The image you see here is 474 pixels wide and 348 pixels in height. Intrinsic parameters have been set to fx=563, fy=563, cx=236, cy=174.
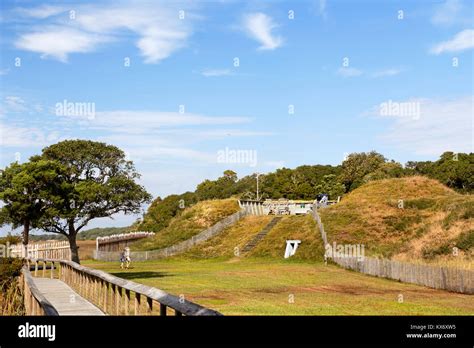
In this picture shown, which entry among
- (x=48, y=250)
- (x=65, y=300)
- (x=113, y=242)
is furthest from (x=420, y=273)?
(x=113, y=242)

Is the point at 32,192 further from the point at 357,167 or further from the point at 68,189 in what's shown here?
the point at 357,167

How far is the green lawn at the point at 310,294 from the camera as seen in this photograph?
73.7ft

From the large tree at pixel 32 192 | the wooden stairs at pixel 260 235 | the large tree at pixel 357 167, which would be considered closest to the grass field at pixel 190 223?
the wooden stairs at pixel 260 235

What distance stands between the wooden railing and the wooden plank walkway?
0.24 m

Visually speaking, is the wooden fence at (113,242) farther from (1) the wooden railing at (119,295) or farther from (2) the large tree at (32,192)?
(1) the wooden railing at (119,295)

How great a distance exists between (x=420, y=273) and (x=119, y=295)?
79.2 feet

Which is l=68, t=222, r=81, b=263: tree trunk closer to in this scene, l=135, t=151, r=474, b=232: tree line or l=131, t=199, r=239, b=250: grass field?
l=131, t=199, r=239, b=250: grass field

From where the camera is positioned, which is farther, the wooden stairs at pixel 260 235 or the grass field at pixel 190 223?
the grass field at pixel 190 223

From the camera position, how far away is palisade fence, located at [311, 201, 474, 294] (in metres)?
30.2

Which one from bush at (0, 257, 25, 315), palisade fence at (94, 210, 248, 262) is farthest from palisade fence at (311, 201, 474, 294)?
palisade fence at (94, 210, 248, 262)

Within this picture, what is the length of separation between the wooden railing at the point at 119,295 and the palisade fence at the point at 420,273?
1772 centimetres

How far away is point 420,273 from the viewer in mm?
33875

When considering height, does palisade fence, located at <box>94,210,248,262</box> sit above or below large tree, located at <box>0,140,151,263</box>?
below
